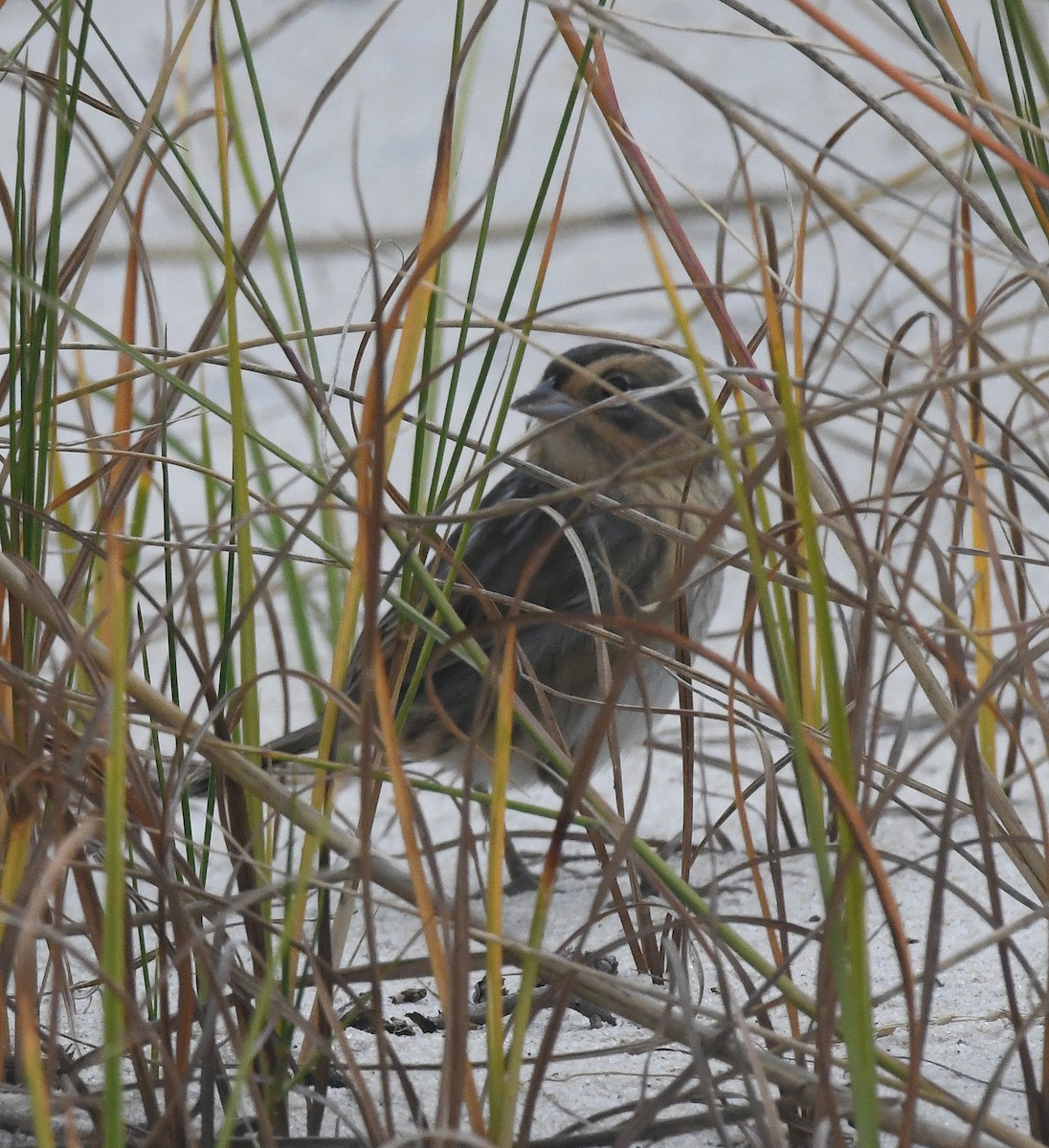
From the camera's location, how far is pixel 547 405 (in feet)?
10.2

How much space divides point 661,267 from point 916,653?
425 mm

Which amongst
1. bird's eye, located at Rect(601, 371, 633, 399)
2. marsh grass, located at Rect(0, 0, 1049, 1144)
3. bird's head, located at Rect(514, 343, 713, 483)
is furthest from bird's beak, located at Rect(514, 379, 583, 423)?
marsh grass, located at Rect(0, 0, 1049, 1144)

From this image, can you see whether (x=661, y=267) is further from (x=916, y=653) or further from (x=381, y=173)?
(x=381, y=173)

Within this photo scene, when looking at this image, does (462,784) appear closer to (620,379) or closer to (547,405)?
(547,405)

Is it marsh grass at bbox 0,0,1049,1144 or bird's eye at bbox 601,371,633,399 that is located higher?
bird's eye at bbox 601,371,633,399

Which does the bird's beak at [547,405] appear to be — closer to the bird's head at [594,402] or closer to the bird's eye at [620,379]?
the bird's head at [594,402]

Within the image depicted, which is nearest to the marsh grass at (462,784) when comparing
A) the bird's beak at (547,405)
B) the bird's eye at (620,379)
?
the bird's beak at (547,405)

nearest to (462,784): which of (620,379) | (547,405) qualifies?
(547,405)

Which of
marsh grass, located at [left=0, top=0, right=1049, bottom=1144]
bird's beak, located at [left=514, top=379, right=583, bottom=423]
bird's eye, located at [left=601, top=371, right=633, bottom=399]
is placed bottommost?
marsh grass, located at [left=0, top=0, right=1049, bottom=1144]

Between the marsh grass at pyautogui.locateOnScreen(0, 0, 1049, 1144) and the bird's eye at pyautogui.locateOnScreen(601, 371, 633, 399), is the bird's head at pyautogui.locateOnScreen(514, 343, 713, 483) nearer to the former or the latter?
the bird's eye at pyautogui.locateOnScreen(601, 371, 633, 399)

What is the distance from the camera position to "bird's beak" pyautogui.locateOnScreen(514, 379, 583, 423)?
9.93 feet

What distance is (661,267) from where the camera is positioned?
50.5 inches

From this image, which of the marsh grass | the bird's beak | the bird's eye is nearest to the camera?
the marsh grass

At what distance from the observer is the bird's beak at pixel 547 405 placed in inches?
119
